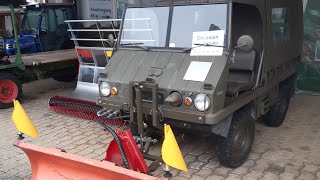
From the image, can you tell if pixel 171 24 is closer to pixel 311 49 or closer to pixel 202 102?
pixel 202 102

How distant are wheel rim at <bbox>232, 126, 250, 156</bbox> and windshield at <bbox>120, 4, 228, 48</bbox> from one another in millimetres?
1081

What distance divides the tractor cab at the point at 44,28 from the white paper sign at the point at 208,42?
7014 millimetres

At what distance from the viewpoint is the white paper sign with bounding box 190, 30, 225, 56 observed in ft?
13.3

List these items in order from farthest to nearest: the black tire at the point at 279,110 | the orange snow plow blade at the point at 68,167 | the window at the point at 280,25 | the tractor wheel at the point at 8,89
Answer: the tractor wheel at the point at 8,89, the black tire at the point at 279,110, the window at the point at 280,25, the orange snow plow blade at the point at 68,167

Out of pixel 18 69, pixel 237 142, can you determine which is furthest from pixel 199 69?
pixel 18 69

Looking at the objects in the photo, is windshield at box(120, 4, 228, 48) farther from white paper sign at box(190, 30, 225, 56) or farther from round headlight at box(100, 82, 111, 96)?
round headlight at box(100, 82, 111, 96)

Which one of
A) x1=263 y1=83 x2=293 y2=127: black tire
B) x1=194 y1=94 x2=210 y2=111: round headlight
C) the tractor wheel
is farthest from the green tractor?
x1=194 y1=94 x2=210 y2=111: round headlight

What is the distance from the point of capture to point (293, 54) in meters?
5.89

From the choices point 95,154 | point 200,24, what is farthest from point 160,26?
point 95,154

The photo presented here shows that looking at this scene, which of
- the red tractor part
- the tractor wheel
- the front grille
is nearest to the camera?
the red tractor part

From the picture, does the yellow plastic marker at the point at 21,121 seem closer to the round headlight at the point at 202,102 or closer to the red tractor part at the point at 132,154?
the red tractor part at the point at 132,154

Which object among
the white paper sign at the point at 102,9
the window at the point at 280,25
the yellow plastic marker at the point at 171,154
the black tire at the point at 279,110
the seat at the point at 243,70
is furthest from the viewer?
the white paper sign at the point at 102,9

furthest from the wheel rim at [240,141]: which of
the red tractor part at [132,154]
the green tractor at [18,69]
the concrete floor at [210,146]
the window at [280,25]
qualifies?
the green tractor at [18,69]

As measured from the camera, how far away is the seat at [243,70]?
15.3 feet
